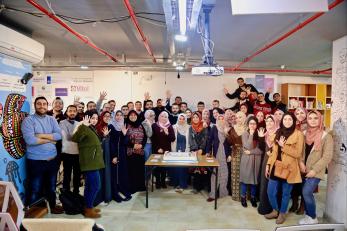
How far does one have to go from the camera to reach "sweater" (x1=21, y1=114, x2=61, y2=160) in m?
3.34

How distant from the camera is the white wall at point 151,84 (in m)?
7.69

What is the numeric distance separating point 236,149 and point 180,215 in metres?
1.37

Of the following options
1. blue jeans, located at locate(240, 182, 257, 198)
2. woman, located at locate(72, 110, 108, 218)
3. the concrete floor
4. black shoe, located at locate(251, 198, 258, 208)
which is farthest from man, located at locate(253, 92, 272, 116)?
woman, located at locate(72, 110, 108, 218)

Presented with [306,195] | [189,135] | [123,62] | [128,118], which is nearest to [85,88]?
[123,62]

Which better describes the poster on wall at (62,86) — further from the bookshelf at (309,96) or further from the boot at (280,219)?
the boot at (280,219)

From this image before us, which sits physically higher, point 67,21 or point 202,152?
point 67,21

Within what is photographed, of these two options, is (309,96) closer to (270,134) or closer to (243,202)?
(270,134)

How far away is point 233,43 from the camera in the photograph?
507 centimetres

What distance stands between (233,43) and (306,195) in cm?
313

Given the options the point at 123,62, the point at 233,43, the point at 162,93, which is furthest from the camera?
the point at 162,93

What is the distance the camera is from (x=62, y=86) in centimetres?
782

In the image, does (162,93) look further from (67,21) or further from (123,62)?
(67,21)

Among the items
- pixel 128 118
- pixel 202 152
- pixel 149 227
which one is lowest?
pixel 149 227

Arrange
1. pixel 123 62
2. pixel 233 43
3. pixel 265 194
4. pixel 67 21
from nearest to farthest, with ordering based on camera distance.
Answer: pixel 265 194
pixel 67 21
pixel 233 43
pixel 123 62
